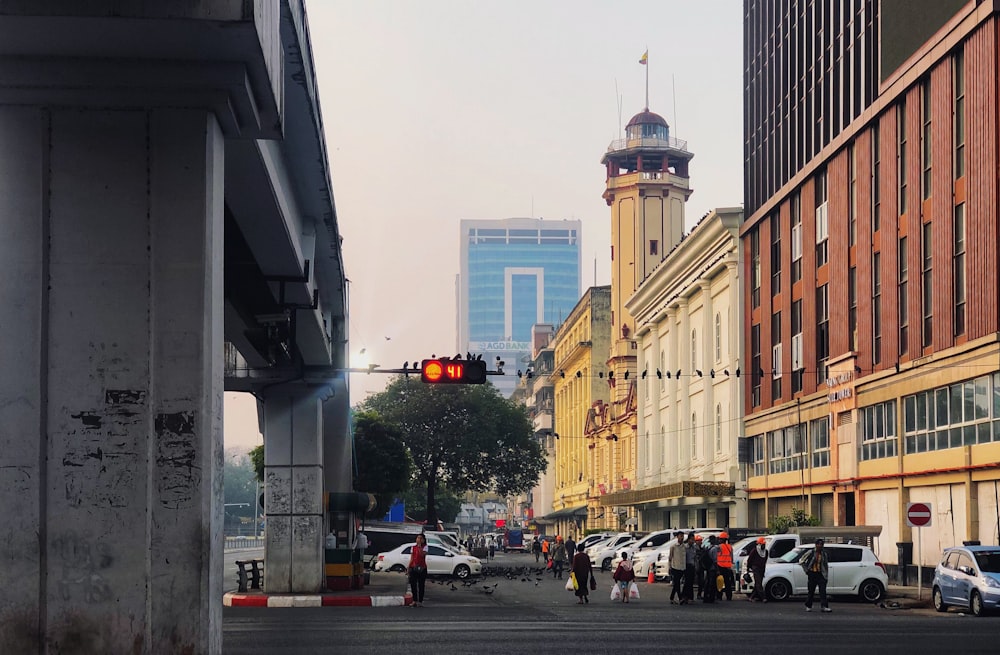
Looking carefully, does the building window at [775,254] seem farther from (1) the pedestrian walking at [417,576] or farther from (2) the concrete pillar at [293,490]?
(1) the pedestrian walking at [417,576]

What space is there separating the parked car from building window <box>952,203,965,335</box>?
12128 mm

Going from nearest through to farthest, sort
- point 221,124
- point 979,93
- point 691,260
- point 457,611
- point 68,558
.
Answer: point 68,558
point 221,124
point 457,611
point 979,93
point 691,260

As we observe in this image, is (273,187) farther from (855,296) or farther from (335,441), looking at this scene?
(855,296)

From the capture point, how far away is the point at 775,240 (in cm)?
6200

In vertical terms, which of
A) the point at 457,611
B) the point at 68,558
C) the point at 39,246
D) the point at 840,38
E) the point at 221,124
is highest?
the point at 840,38

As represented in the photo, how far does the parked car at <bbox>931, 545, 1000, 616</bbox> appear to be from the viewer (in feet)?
91.2

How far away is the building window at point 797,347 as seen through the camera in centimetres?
5778

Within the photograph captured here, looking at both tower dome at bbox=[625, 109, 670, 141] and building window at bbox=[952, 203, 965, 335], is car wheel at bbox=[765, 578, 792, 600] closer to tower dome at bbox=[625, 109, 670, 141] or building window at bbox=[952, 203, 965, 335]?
building window at bbox=[952, 203, 965, 335]

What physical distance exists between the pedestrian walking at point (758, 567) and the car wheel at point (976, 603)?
23.9 ft

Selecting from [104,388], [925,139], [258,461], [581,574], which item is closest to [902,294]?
[925,139]

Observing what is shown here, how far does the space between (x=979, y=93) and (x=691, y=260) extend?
36587 mm

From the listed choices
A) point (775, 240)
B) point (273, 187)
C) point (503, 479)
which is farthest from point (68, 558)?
point (503, 479)

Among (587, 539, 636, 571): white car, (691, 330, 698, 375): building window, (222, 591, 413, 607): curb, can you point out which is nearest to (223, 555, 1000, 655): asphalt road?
(222, 591, 413, 607): curb

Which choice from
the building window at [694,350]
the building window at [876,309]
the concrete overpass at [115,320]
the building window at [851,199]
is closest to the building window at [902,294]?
the building window at [876,309]
